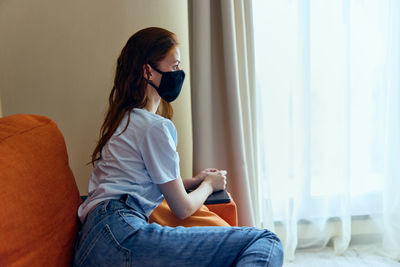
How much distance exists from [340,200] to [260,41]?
0.98 meters

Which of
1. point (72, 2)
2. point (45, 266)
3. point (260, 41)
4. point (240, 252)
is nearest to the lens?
point (45, 266)

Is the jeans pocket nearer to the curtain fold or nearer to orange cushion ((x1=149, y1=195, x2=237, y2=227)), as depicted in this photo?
orange cushion ((x1=149, y1=195, x2=237, y2=227))

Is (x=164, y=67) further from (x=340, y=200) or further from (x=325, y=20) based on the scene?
(x=340, y=200)

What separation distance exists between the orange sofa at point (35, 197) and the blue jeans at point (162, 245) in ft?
0.26

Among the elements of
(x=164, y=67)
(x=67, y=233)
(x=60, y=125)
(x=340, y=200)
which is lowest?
(x=340, y=200)

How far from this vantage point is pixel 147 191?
48.9 inches

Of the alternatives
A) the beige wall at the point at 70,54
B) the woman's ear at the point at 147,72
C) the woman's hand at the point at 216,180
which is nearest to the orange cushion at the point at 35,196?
the woman's ear at the point at 147,72

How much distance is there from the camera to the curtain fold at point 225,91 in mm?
1812

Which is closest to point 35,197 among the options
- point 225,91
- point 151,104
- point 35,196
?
point 35,196

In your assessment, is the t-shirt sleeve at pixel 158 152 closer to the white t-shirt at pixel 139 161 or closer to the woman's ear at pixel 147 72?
the white t-shirt at pixel 139 161

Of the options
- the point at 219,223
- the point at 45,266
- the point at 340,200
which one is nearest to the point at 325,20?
the point at 340,200

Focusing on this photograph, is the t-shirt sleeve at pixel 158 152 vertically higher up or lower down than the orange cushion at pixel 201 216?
higher up

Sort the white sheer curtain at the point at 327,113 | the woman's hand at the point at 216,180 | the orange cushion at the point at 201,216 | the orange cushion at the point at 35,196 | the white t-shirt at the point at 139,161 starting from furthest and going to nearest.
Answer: the white sheer curtain at the point at 327,113, the woman's hand at the point at 216,180, the orange cushion at the point at 201,216, the white t-shirt at the point at 139,161, the orange cushion at the point at 35,196

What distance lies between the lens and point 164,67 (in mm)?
1355
